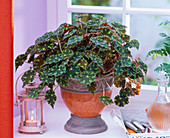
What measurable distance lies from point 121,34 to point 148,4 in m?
3.45

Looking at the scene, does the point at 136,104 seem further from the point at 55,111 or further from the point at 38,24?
the point at 38,24

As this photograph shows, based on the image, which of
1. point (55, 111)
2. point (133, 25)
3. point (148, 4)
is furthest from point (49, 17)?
point (148, 4)

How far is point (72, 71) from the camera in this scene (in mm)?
1606

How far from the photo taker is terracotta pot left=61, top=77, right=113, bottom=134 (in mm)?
1718

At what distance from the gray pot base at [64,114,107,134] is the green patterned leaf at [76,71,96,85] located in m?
0.28

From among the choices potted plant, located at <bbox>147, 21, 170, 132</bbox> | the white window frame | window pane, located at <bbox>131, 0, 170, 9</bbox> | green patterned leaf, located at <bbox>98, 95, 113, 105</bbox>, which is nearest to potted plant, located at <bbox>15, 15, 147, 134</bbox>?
green patterned leaf, located at <bbox>98, 95, 113, 105</bbox>

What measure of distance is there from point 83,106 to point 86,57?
23 cm

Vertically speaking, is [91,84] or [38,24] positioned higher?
[38,24]

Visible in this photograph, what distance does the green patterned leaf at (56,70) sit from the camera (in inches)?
61.8

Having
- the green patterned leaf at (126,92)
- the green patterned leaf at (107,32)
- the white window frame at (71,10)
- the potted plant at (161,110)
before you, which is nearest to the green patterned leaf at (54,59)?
the green patterned leaf at (107,32)

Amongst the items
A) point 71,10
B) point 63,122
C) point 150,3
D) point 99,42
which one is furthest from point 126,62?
point 150,3

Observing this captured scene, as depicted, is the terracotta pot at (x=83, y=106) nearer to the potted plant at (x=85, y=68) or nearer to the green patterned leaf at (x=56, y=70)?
the potted plant at (x=85, y=68)

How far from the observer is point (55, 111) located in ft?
7.01

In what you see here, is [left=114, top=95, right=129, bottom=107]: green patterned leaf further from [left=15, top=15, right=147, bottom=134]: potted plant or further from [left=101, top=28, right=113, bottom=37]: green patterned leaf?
[left=101, top=28, right=113, bottom=37]: green patterned leaf
